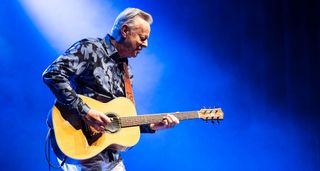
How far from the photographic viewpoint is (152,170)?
3.50m

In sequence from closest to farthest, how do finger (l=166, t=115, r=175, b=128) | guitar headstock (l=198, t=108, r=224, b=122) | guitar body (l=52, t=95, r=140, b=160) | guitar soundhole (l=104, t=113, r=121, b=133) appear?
guitar body (l=52, t=95, r=140, b=160)
guitar soundhole (l=104, t=113, r=121, b=133)
finger (l=166, t=115, r=175, b=128)
guitar headstock (l=198, t=108, r=224, b=122)

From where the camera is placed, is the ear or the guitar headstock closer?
the ear

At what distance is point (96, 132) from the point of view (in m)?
2.14

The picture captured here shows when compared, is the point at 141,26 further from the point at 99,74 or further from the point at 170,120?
the point at 170,120

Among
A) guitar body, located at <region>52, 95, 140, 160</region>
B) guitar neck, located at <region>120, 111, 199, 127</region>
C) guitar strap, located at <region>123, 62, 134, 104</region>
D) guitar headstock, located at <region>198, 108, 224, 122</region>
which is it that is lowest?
guitar body, located at <region>52, 95, 140, 160</region>

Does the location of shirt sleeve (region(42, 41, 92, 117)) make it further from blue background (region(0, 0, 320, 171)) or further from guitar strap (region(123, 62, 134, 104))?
blue background (region(0, 0, 320, 171))

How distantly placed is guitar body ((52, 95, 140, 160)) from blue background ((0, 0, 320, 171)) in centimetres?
110

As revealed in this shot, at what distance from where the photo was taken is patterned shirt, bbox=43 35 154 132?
210 cm

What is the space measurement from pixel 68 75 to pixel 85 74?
0.37 ft

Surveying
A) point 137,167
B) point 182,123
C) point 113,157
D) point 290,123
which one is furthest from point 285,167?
point 113,157

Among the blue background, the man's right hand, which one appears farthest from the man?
the blue background

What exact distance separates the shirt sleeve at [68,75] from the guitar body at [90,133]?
0.18ft

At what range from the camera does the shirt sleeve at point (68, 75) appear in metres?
2.08

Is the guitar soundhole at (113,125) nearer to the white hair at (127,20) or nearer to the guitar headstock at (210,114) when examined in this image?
the white hair at (127,20)
